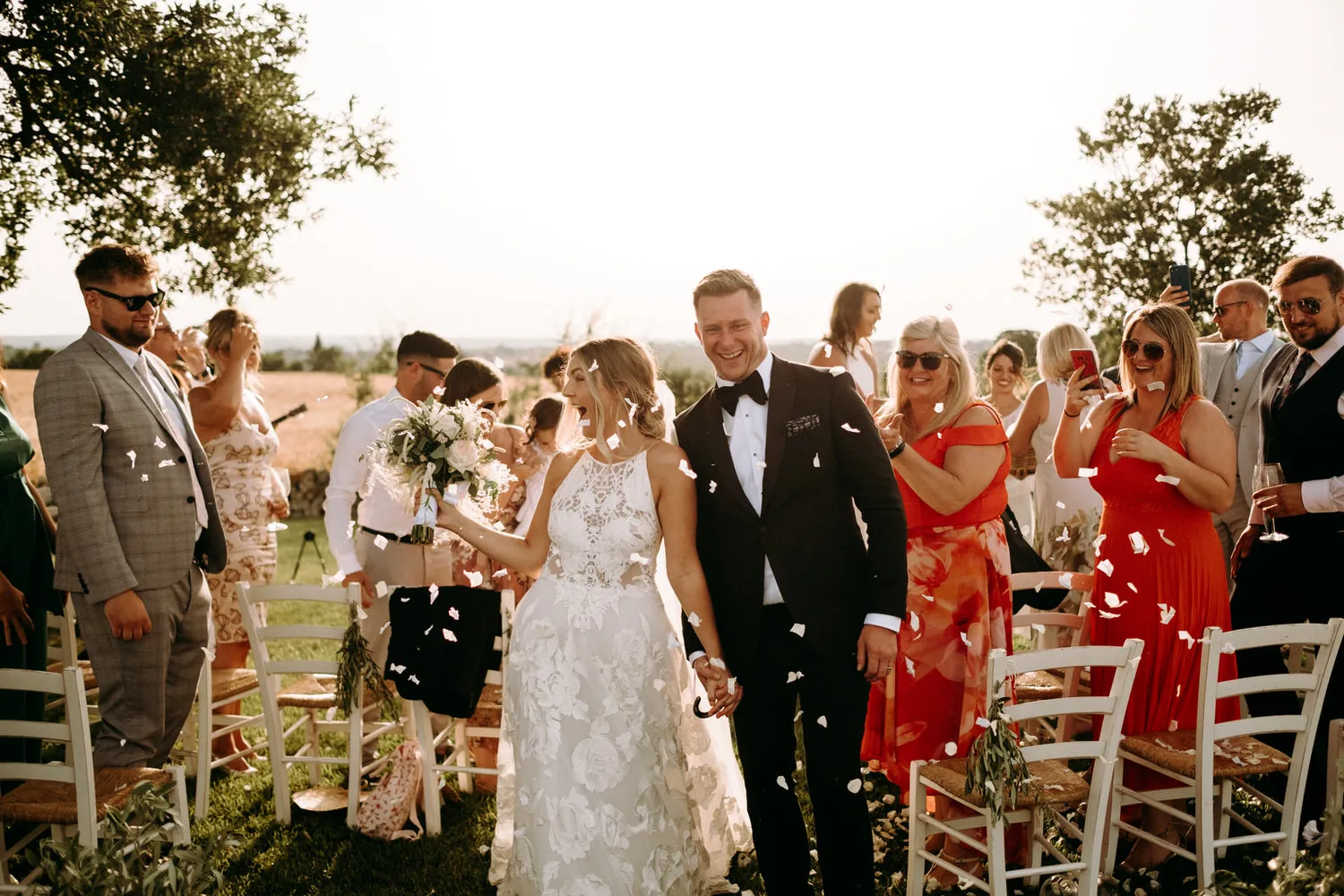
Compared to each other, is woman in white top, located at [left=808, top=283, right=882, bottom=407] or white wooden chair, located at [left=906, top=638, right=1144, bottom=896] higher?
woman in white top, located at [left=808, top=283, right=882, bottom=407]

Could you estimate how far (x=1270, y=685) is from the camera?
359cm

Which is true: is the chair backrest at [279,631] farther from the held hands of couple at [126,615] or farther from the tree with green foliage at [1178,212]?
the tree with green foliage at [1178,212]

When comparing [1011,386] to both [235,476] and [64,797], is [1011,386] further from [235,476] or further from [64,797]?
[64,797]

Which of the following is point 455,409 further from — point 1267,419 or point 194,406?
point 1267,419

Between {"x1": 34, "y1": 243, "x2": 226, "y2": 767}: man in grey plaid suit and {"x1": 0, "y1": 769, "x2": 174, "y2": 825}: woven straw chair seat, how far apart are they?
0.95 feet

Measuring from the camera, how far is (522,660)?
3533 mm

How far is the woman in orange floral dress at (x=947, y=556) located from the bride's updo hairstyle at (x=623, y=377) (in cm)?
97

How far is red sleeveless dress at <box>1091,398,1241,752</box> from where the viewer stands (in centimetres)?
388

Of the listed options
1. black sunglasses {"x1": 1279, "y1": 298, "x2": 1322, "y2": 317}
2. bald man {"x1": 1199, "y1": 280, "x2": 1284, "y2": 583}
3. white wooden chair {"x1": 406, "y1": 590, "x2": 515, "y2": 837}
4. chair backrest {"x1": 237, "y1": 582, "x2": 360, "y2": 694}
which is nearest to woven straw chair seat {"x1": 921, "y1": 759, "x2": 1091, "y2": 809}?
white wooden chair {"x1": 406, "y1": 590, "x2": 515, "y2": 837}

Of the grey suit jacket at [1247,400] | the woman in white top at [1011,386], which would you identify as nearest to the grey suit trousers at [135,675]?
the grey suit jacket at [1247,400]

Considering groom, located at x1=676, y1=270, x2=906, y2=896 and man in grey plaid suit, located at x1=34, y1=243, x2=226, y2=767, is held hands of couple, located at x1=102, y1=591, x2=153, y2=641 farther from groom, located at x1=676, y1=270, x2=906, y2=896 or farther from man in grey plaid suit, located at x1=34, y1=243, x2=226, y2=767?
groom, located at x1=676, y1=270, x2=906, y2=896

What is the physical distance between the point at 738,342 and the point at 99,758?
3058 mm

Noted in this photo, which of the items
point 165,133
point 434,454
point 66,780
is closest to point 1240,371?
point 434,454

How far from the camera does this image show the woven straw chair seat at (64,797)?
3334 mm
